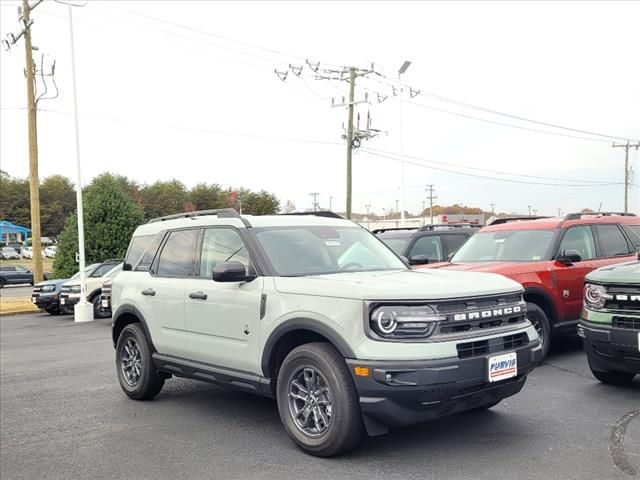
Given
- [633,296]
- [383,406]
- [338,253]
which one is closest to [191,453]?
[383,406]

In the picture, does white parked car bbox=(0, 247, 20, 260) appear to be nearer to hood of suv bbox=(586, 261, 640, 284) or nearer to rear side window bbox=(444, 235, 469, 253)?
rear side window bbox=(444, 235, 469, 253)

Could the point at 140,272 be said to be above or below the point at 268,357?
above

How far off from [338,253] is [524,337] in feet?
5.85

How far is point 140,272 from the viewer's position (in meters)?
6.92

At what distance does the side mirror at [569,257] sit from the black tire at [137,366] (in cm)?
518

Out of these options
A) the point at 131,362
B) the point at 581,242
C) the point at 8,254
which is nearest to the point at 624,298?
the point at 581,242

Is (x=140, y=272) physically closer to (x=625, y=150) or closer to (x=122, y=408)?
(x=122, y=408)

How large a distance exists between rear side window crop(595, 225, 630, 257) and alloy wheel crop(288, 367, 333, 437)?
589 centimetres

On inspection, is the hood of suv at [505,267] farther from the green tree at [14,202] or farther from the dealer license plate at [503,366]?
the green tree at [14,202]

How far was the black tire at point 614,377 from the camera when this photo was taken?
6.37m

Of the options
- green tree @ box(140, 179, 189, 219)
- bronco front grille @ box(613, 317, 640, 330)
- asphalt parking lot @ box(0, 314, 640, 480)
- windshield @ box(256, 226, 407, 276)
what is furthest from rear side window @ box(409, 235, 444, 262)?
green tree @ box(140, 179, 189, 219)

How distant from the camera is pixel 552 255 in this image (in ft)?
26.7

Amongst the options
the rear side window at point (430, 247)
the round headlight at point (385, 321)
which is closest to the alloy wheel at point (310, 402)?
the round headlight at point (385, 321)

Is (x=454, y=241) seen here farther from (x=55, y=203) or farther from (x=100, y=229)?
(x=55, y=203)
